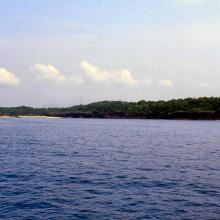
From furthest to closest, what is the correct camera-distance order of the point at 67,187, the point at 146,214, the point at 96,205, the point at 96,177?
1. the point at 96,177
2. the point at 67,187
3. the point at 96,205
4. the point at 146,214

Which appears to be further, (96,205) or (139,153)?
(139,153)

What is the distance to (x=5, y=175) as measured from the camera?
38.2 m

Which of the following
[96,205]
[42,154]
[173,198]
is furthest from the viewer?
[42,154]

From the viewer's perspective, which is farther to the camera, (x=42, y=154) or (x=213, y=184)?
(x=42, y=154)

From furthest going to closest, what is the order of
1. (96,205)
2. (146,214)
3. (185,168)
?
(185,168) → (96,205) → (146,214)

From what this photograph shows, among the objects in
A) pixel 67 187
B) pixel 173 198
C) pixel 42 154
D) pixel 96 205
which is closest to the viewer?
pixel 96 205

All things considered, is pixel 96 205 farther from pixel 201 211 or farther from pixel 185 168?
pixel 185 168

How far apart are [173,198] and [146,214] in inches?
190

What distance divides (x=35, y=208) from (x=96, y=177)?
1180 centimetres

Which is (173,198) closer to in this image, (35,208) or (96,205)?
(96,205)

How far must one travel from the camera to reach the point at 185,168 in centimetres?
4422

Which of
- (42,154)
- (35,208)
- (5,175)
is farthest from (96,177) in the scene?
(42,154)

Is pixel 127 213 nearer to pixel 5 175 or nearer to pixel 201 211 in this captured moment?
pixel 201 211

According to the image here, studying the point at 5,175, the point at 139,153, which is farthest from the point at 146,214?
the point at 139,153
